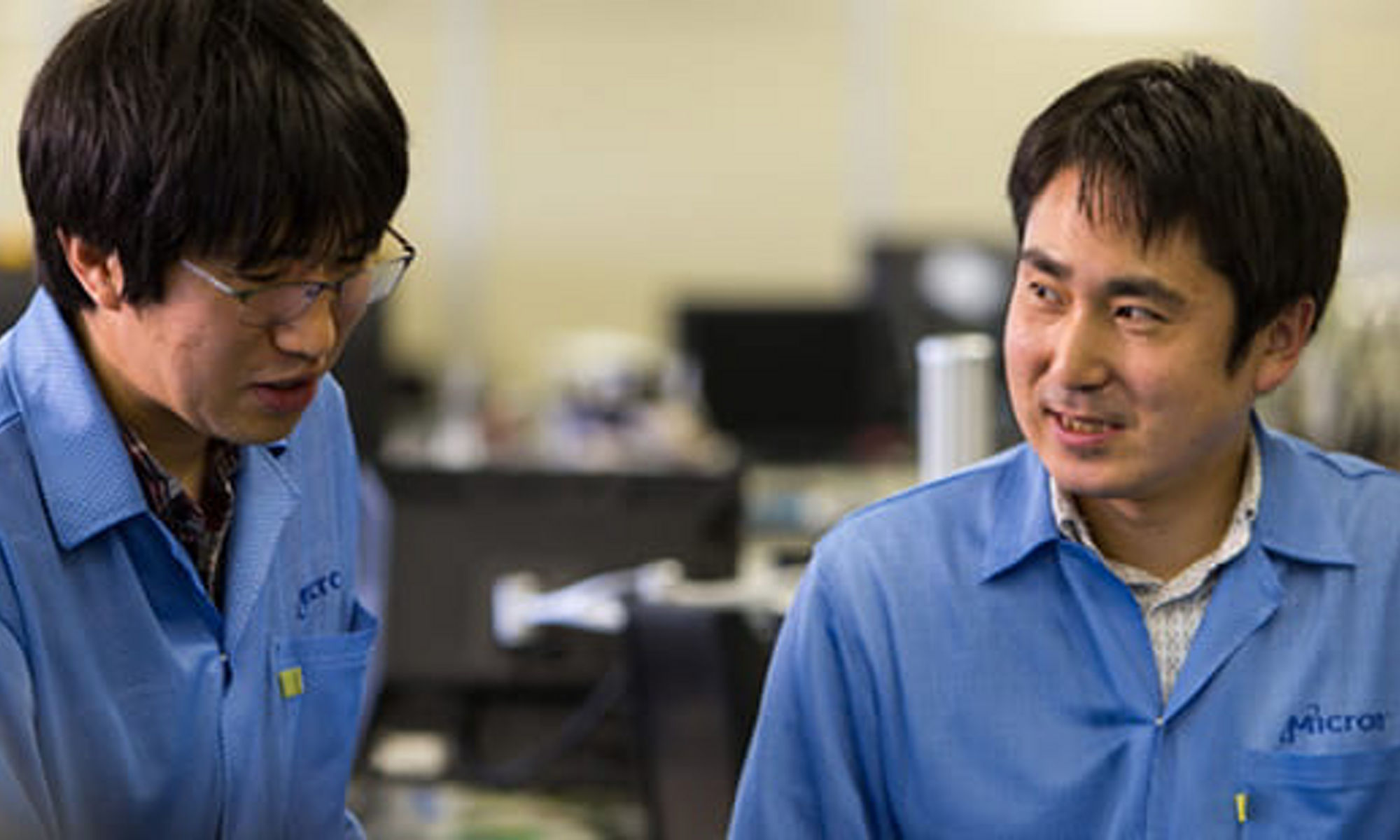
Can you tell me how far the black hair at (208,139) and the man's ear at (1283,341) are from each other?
627mm

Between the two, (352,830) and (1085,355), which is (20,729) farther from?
(1085,355)

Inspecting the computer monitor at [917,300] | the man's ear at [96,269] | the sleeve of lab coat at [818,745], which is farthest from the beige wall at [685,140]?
the man's ear at [96,269]

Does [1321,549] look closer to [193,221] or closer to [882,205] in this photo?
[193,221]

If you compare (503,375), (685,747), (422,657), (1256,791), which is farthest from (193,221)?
(503,375)

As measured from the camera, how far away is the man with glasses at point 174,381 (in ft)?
3.52

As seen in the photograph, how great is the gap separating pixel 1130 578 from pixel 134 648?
2.32ft

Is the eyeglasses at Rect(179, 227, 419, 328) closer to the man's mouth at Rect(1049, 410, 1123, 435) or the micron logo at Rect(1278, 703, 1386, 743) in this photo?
the man's mouth at Rect(1049, 410, 1123, 435)

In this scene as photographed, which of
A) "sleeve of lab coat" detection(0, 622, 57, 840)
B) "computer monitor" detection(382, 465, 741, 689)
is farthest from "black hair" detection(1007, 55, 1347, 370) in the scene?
"computer monitor" detection(382, 465, 741, 689)

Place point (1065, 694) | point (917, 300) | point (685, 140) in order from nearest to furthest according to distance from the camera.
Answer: point (1065, 694), point (917, 300), point (685, 140)

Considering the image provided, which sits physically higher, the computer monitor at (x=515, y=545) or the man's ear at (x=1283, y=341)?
the man's ear at (x=1283, y=341)

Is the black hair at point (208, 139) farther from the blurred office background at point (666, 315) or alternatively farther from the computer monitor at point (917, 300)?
the computer monitor at point (917, 300)

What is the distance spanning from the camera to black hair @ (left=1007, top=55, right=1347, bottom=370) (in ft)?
4.05

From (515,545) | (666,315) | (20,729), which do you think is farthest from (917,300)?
(666,315)

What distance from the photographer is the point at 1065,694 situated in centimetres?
129
